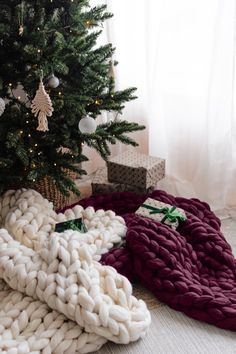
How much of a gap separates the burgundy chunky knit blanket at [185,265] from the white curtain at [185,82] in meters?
0.39

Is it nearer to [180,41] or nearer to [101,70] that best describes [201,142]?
[180,41]

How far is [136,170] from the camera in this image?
1496 millimetres

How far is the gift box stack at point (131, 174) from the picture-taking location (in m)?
1.50

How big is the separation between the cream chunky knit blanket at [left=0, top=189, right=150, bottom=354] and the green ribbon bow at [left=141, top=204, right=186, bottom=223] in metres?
0.17

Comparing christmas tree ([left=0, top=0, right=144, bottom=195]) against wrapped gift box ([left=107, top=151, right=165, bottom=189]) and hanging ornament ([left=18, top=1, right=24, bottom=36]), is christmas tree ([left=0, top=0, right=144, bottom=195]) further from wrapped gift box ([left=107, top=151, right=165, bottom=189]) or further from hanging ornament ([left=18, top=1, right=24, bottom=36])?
wrapped gift box ([left=107, top=151, right=165, bottom=189])

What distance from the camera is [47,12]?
1.24 meters

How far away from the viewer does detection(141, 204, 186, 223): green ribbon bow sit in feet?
4.28

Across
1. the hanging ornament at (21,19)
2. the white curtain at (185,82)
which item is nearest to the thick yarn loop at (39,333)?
the hanging ornament at (21,19)

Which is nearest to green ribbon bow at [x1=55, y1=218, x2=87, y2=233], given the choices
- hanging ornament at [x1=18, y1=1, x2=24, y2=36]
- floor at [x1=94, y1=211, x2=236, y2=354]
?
floor at [x1=94, y1=211, x2=236, y2=354]

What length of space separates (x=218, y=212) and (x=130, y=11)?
0.79 metres

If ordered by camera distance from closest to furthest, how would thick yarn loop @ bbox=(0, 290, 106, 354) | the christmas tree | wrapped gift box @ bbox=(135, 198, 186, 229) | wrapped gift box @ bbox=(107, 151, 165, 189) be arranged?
thick yarn loop @ bbox=(0, 290, 106, 354) → the christmas tree → wrapped gift box @ bbox=(135, 198, 186, 229) → wrapped gift box @ bbox=(107, 151, 165, 189)

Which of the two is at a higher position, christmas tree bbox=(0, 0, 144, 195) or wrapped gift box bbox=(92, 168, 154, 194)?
christmas tree bbox=(0, 0, 144, 195)

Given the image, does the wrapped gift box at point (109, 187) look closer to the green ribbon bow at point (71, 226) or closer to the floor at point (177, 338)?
the green ribbon bow at point (71, 226)

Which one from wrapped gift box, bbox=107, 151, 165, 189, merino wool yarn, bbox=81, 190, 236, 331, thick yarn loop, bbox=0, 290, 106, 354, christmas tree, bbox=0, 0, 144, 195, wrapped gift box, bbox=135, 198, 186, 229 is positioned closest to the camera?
thick yarn loop, bbox=0, 290, 106, 354
